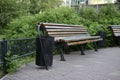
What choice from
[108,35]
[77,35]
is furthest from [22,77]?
[108,35]

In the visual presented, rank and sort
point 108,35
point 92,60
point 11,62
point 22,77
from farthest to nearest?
→ point 108,35
point 92,60
point 11,62
point 22,77

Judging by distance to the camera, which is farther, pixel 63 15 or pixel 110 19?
pixel 110 19

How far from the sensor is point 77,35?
465 inches

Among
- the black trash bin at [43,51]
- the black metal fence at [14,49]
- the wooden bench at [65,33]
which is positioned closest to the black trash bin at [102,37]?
the wooden bench at [65,33]

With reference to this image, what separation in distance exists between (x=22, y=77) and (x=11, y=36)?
150 inches

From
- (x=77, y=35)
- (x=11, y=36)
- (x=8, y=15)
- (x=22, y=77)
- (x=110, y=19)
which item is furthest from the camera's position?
(x=8, y=15)

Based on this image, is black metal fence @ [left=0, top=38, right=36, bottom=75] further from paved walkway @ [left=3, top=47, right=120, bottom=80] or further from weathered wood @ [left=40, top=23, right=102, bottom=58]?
weathered wood @ [left=40, top=23, right=102, bottom=58]

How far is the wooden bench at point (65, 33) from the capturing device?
9383 millimetres

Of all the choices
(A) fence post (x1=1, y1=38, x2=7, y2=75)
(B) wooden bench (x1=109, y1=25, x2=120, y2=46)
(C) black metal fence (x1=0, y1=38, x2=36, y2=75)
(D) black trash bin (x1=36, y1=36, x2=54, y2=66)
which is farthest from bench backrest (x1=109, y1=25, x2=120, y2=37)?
(A) fence post (x1=1, y1=38, x2=7, y2=75)

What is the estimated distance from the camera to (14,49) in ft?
→ 25.1

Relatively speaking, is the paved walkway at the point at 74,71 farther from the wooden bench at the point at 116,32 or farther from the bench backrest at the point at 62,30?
the wooden bench at the point at 116,32

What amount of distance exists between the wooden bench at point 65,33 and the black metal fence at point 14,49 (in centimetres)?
79

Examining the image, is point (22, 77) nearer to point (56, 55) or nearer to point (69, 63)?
point (69, 63)

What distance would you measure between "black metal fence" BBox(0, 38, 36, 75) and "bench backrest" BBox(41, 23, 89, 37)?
33.5 inches
